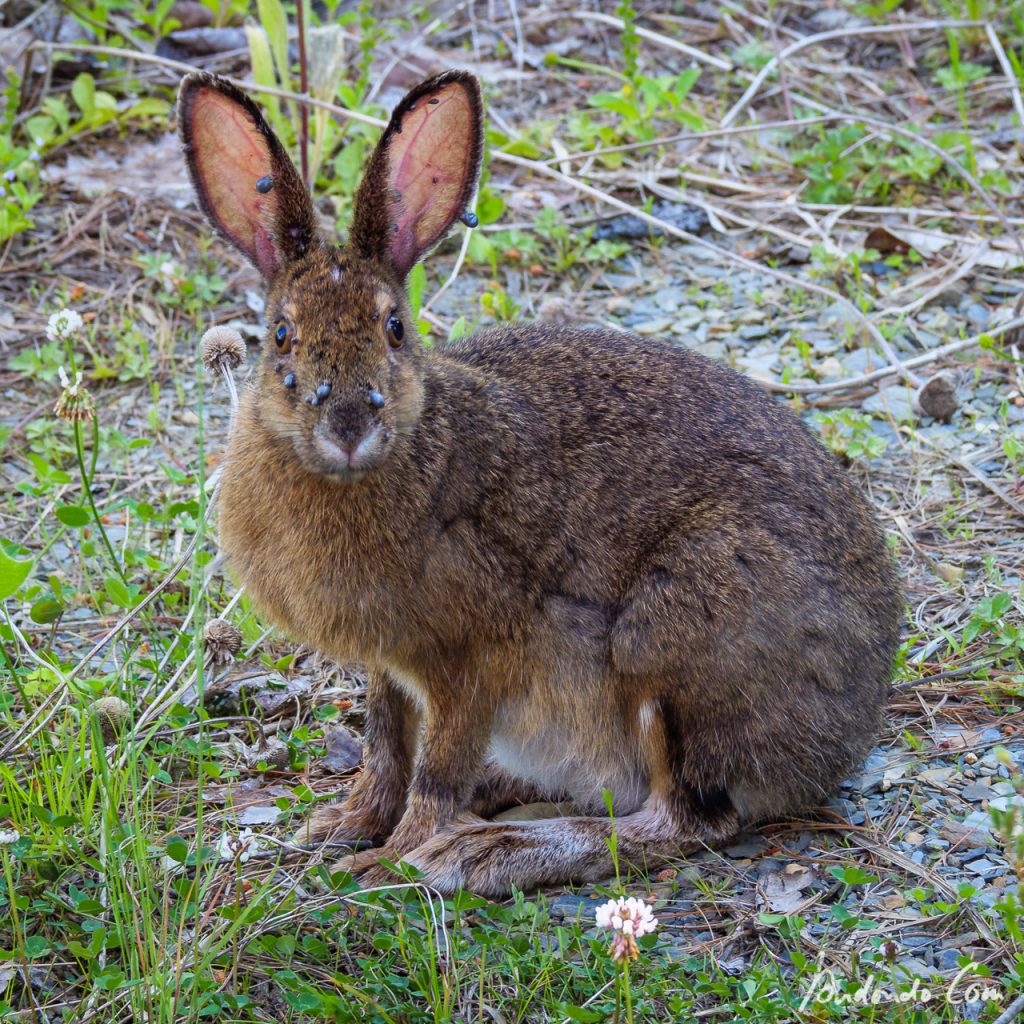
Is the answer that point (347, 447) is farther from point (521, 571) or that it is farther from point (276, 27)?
point (276, 27)

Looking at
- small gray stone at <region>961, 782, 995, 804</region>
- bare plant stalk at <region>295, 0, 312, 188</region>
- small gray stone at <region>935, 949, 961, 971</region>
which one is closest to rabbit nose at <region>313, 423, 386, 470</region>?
small gray stone at <region>935, 949, 961, 971</region>

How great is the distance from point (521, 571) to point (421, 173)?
1.23 meters

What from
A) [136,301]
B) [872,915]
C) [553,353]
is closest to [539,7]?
[136,301]

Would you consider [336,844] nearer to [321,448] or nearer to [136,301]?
[321,448]

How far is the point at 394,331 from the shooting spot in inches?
163

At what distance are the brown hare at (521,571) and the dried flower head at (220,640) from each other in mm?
227

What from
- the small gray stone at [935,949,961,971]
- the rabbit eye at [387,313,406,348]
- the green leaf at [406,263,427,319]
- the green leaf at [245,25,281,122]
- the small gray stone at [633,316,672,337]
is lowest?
the small gray stone at [935,949,961,971]

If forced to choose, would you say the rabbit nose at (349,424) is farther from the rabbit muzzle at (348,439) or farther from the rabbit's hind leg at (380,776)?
the rabbit's hind leg at (380,776)

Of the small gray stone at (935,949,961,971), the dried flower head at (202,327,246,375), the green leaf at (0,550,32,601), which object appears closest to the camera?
the small gray stone at (935,949,961,971)

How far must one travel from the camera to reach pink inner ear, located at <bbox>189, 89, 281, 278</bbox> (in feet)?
13.9

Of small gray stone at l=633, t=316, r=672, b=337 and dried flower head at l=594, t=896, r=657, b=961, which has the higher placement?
dried flower head at l=594, t=896, r=657, b=961

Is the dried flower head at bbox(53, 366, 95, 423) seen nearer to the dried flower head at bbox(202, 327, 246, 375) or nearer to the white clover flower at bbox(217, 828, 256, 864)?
the dried flower head at bbox(202, 327, 246, 375)

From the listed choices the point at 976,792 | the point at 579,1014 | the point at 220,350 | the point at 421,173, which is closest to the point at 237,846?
the point at 579,1014

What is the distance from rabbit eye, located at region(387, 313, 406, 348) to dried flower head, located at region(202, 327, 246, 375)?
78 cm
